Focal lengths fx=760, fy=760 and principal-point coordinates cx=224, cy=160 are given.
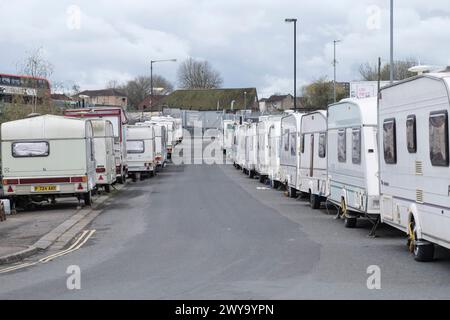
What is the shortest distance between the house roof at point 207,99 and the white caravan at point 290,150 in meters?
119

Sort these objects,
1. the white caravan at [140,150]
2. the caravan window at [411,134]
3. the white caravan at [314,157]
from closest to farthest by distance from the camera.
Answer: the caravan window at [411,134], the white caravan at [314,157], the white caravan at [140,150]

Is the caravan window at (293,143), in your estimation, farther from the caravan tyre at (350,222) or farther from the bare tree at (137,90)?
the bare tree at (137,90)

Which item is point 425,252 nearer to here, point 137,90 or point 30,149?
point 30,149

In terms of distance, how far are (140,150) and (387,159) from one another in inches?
1220

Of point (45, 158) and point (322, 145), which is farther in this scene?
point (45, 158)

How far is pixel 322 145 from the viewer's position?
72.4 ft

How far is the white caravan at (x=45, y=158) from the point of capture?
23812 mm

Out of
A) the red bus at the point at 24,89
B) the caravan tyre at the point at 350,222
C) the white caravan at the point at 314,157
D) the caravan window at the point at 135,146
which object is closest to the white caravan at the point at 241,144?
the caravan window at the point at 135,146

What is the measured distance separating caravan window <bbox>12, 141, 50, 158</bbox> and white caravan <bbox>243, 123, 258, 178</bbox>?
56.4ft

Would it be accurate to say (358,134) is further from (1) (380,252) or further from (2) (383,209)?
(1) (380,252)

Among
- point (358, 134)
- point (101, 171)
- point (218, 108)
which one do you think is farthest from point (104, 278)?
point (218, 108)

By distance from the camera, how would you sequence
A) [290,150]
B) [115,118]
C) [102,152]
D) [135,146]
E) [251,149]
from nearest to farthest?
[290,150]
[102,152]
[115,118]
[251,149]
[135,146]

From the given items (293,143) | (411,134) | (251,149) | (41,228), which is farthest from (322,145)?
(251,149)

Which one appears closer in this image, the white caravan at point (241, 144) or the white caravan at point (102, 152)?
the white caravan at point (102, 152)
